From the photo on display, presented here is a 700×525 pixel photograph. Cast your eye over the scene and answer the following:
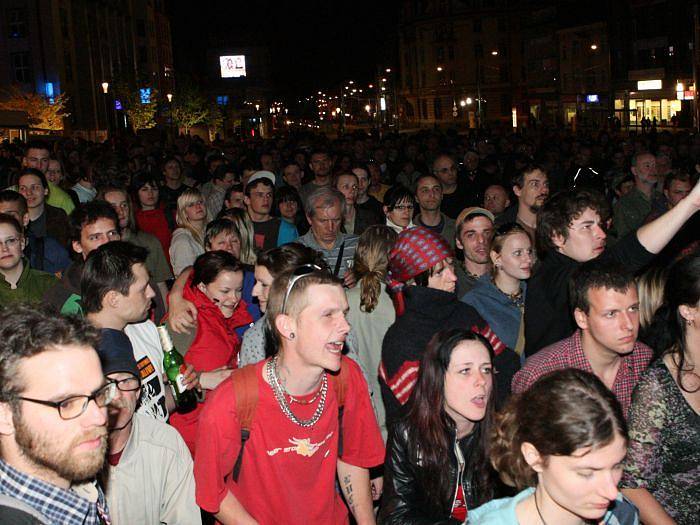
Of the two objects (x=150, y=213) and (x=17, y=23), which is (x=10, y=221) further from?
(x=17, y=23)

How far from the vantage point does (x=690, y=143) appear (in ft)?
64.7

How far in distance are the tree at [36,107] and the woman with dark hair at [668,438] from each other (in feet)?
162

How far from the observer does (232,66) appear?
444 feet

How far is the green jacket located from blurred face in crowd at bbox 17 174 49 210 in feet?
7.62

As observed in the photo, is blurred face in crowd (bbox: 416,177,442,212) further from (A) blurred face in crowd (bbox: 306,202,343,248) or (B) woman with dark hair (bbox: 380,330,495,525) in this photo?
(B) woman with dark hair (bbox: 380,330,495,525)

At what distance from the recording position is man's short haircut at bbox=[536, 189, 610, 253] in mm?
5590

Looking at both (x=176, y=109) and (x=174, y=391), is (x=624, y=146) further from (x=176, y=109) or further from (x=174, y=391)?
(x=176, y=109)

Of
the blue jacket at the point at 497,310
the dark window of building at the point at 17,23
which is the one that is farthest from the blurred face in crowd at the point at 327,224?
the dark window of building at the point at 17,23

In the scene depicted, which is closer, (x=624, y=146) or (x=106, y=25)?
(x=624, y=146)

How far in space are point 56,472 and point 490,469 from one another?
7.19ft

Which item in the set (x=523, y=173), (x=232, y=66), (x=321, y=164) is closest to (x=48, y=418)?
(x=523, y=173)

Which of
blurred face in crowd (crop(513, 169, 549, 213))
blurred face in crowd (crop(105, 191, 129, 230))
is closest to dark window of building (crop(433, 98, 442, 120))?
blurred face in crowd (crop(513, 169, 549, 213))

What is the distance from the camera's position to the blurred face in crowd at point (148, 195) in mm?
10188

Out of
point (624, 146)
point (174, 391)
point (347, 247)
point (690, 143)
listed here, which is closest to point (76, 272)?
point (174, 391)
